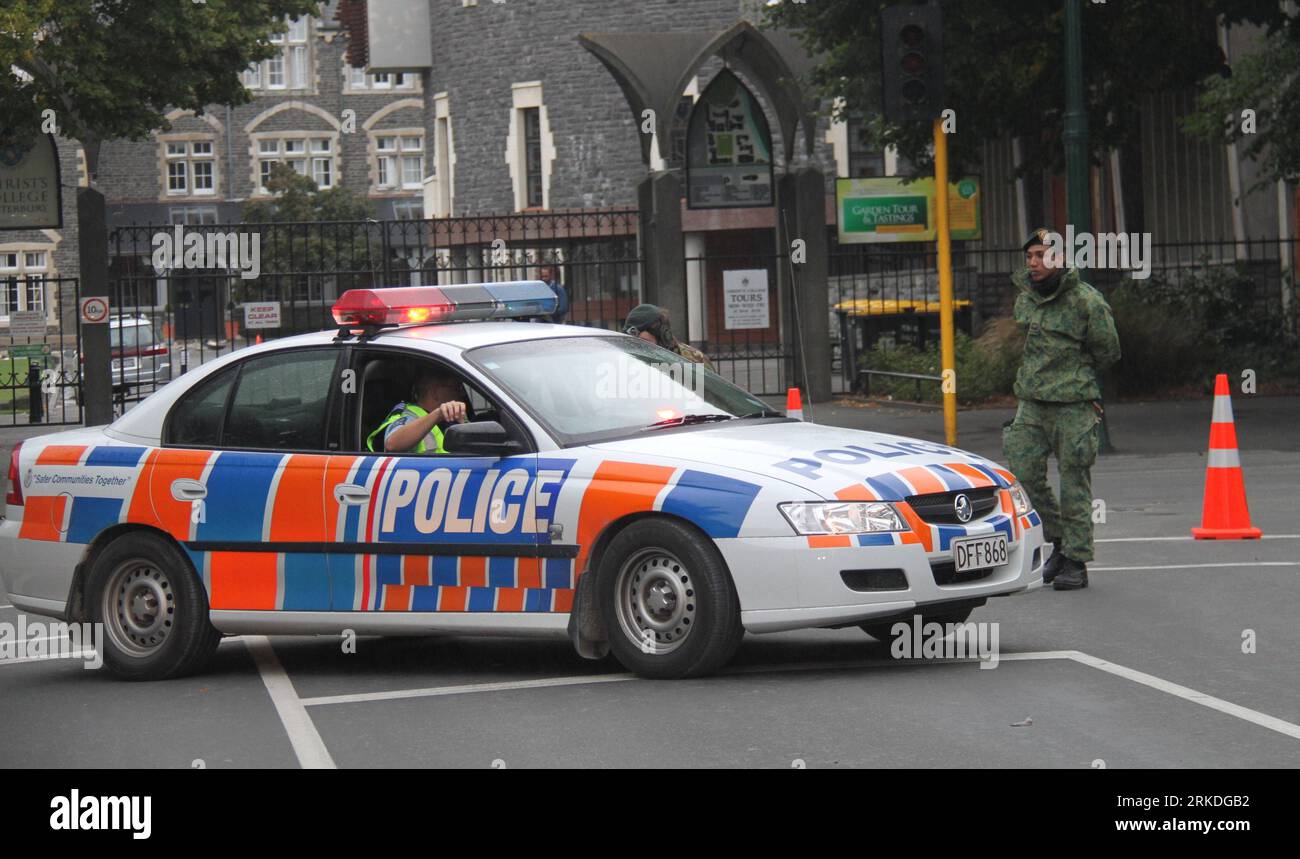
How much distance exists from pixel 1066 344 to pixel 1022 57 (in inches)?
513

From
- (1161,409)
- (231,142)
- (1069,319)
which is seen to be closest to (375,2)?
(231,142)

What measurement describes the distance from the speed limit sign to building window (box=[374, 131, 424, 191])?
187 ft

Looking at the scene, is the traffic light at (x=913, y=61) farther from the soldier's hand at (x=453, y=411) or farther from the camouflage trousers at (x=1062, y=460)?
the soldier's hand at (x=453, y=411)

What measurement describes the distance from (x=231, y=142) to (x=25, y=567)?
231 ft

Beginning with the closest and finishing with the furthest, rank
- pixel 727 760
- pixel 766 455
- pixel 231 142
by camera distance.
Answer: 1. pixel 727 760
2. pixel 766 455
3. pixel 231 142

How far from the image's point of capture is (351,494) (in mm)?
9000

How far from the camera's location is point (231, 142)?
256 feet

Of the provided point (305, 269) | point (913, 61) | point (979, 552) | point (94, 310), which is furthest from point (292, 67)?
point (979, 552)

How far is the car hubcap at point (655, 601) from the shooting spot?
828cm

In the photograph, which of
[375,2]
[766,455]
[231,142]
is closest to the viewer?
[766,455]

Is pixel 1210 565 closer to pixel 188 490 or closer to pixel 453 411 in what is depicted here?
pixel 453 411

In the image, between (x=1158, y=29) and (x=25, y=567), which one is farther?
(x=1158, y=29)

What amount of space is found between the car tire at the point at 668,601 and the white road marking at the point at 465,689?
21 cm

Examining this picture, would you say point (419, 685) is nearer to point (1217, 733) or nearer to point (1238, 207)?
point (1217, 733)
